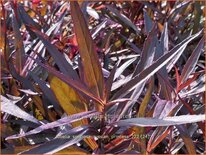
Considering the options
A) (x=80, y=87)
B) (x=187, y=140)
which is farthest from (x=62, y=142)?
(x=187, y=140)

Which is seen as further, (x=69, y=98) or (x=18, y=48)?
(x=18, y=48)

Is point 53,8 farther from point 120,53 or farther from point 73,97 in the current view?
point 73,97

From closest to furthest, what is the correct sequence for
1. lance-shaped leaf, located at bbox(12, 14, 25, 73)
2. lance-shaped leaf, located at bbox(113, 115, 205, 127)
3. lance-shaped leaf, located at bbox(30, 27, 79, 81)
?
lance-shaped leaf, located at bbox(113, 115, 205, 127), lance-shaped leaf, located at bbox(30, 27, 79, 81), lance-shaped leaf, located at bbox(12, 14, 25, 73)

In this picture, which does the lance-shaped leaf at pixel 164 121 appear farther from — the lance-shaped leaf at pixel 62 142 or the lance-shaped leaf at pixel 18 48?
the lance-shaped leaf at pixel 18 48

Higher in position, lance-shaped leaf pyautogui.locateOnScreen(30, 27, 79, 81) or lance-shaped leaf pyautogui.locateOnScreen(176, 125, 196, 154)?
lance-shaped leaf pyautogui.locateOnScreen(30, 27, 79, 81)

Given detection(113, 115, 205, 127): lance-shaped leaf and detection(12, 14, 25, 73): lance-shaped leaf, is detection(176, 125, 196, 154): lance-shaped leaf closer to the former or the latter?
detection(113, 115, 205, 127): lance-shaped leaf

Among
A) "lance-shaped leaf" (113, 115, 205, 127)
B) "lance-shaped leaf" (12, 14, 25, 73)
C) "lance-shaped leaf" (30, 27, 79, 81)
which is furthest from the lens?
"lance-shaped leaf" (12, 14, 25, 73)

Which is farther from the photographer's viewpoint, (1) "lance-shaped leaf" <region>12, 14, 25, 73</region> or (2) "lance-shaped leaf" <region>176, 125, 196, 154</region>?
(1) "lance-shaped leaf" <region>12, 14, 25, 73</region>

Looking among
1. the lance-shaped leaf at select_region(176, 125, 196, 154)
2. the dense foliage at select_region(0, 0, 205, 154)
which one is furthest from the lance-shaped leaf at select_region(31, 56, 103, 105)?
the lance-shaped leaf at select_region(176, 125, 196, 154)

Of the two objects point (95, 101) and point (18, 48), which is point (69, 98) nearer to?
point (95, 101)

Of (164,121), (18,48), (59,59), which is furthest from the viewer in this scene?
(18,48)
